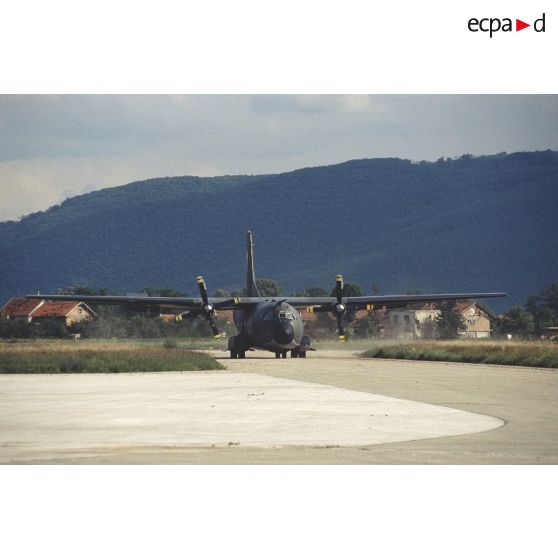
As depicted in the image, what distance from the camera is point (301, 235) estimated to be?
187625 mm

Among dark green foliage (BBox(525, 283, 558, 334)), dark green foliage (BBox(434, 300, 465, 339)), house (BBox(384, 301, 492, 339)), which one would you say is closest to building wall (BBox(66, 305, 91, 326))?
house (BBox(384, 301, 492, 339))

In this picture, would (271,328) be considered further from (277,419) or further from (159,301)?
(277,419)

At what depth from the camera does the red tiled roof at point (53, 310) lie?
8582 centimetres

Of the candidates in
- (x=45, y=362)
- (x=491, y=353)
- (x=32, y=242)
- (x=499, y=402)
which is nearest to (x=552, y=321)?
(x=491, y=353)

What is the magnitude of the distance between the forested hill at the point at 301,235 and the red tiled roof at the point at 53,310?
51.4m

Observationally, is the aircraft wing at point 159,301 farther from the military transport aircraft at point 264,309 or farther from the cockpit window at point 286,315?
the cockpit window at point 286,315

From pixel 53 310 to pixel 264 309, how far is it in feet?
142

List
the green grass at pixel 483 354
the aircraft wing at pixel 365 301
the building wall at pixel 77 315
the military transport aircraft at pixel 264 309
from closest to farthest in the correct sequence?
the green grass at pixel 483 354 < the military transport aircraft at pixel 264 309 < the aircraft wing at pixel 365 301 < the building wall at pixel 77 315

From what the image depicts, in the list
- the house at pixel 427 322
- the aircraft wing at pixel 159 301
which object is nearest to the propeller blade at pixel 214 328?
the aircraft wing at pixel 159 301

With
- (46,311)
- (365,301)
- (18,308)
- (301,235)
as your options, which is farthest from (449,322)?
(301,235)

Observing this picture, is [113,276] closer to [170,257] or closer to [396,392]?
[170,257]

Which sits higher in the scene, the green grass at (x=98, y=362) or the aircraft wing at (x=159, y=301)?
the aircraft wing at (x=159, y=301)

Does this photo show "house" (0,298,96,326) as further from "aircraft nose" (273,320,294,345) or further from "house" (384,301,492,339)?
"house" (384,301,492,339)

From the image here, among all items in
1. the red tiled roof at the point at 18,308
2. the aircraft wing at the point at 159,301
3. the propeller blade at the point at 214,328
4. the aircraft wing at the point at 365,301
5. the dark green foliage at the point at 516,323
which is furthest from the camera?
the dark green foliage at the point at 516,323
